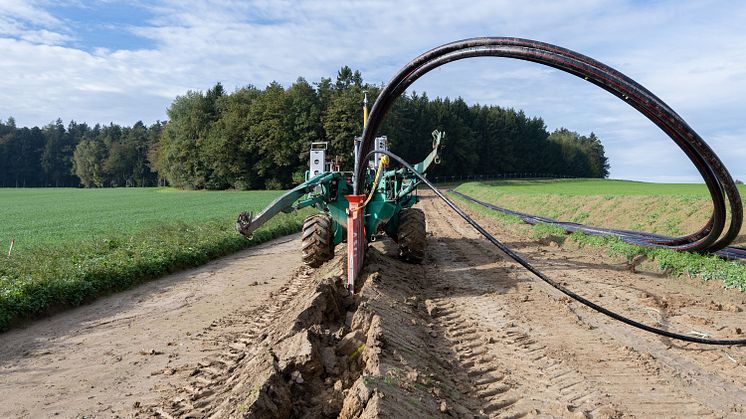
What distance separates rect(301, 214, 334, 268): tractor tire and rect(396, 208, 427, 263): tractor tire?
1.68m

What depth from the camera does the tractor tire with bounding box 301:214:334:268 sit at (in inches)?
383

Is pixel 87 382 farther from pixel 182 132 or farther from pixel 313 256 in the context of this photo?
pixel 182 132

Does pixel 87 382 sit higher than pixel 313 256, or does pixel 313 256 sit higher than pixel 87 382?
pixel 313 256

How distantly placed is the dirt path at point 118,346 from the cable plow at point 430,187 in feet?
5.74

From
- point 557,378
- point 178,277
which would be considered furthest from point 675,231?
point 178,277

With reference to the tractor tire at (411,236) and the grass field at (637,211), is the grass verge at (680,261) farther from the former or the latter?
the tractor tire at (411,236)

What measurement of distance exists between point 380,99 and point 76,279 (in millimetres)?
6508

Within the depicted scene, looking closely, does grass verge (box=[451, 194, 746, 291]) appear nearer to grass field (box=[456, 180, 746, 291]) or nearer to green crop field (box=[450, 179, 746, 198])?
grass field (box=[456, 180, 746, 291])

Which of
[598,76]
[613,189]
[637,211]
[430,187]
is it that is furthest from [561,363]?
[613,189]

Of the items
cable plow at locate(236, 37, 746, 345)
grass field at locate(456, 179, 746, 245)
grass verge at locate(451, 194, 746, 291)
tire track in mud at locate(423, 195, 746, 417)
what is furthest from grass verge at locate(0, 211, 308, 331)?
grass field at locate(456, 179, 746, 245)

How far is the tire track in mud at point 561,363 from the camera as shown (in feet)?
14.5

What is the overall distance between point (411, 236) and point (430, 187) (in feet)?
16.1

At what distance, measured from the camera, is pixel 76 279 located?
9.23 meters

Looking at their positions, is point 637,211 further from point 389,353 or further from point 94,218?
point 94,218
